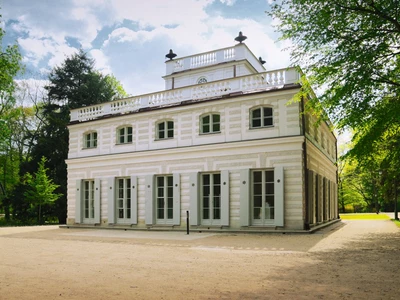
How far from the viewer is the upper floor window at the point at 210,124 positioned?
18.4 meters

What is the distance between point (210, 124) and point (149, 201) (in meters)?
4.84

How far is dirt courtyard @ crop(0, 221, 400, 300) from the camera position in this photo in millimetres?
5852

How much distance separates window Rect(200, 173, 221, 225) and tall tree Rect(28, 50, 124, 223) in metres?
16.0

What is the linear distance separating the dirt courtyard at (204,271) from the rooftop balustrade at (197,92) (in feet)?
25.1

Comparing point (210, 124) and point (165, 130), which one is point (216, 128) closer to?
point (210, 124)

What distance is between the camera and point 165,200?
1927 centimetres

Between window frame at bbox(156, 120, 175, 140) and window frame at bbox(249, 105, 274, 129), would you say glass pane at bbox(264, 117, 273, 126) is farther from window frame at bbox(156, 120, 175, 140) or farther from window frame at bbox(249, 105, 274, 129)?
window frame at bbox(156, 120, 175, 140)

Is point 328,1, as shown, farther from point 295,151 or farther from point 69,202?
point 69,202

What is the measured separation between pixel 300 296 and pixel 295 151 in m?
11.2

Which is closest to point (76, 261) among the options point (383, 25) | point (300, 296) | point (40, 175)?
point (300, 296)

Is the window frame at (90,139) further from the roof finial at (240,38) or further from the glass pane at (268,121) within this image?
the roof finial at (240,38)

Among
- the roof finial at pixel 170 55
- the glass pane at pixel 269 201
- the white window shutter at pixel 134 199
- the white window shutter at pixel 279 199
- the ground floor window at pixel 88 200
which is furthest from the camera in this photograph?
the roof finial at pixel 170 55

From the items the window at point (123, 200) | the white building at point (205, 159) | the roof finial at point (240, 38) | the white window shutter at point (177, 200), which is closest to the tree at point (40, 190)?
the white building at point (205, 159)

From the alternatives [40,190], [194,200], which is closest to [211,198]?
[194,200]
